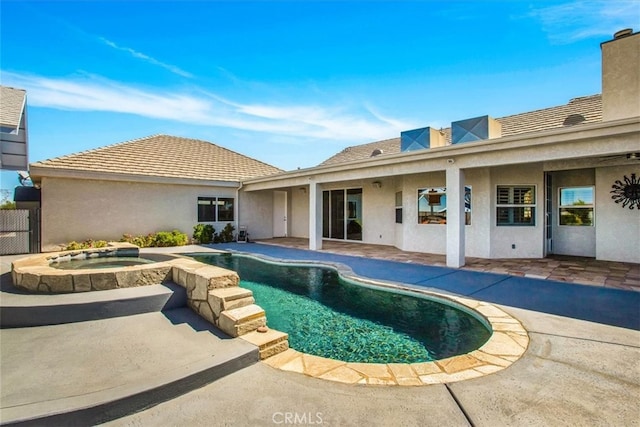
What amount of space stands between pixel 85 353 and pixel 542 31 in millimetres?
13675

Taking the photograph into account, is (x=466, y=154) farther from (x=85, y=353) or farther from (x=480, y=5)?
(x=85, y=353)

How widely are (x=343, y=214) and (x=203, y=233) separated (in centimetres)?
714

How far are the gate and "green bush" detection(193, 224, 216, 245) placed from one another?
19.0ft

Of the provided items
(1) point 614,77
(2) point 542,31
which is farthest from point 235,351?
(2) point 542,31

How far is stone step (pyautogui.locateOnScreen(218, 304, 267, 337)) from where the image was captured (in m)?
3.70

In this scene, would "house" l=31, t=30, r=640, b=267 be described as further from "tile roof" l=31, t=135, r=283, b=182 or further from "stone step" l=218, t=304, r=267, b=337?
"stone step" l=218, t=304, r=267, b=337

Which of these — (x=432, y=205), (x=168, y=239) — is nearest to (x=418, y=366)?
(x=432, y=205)

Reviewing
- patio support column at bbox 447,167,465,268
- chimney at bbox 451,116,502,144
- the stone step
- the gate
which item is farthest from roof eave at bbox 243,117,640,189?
the gate

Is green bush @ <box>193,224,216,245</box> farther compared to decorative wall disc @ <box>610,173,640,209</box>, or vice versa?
green bush @ <box>193,224,216,245</box>

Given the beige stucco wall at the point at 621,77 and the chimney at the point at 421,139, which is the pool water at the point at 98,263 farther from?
the beige stucco wall at the point at 621,77

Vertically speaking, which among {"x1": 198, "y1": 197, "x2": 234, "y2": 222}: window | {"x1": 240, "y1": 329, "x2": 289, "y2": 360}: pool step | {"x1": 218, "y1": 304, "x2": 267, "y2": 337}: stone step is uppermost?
{"x1": 198, "y1": 197, "x2": 234, "y2": 222}: window

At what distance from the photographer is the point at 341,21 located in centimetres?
973

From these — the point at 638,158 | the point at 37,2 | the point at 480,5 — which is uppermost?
the point at 480,5

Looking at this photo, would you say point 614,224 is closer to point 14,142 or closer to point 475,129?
point 475,129
